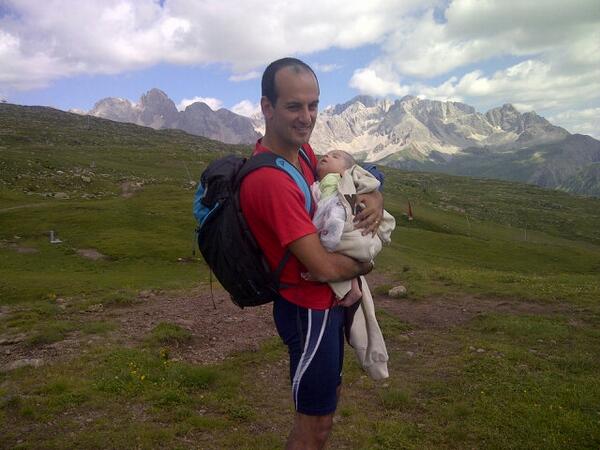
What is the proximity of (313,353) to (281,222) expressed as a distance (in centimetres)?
129

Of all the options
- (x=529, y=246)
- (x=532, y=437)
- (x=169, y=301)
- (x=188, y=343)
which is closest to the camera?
(x=532, y=437)

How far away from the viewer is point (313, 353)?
4230 mm

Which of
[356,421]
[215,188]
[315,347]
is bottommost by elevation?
[356,421]

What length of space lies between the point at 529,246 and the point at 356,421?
56478 millimetres

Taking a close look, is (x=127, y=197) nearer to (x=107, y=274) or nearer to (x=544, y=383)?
(x=107, y=274)

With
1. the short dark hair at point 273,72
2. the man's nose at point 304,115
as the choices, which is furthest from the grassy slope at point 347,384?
the short dark hair at point 273,72

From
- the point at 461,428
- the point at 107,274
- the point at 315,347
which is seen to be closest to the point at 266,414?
the point at 461,428

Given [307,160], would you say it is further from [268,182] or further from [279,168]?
[268,182]

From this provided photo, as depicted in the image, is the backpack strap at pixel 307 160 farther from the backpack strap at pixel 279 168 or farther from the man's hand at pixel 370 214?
the backpack strap at pixel 279 168

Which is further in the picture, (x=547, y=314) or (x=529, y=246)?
(x=529, y=246)

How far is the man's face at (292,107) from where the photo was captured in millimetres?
4293

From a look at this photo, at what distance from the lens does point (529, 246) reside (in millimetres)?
57938

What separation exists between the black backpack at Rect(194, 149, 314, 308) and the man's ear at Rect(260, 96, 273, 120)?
0.48 metres

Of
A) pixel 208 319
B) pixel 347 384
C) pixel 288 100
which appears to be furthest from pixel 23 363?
pixel 288 100
